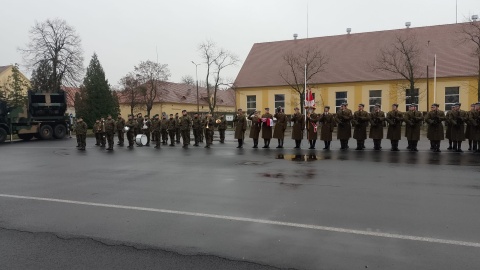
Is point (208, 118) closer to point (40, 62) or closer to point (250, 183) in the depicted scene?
point (250, 183)

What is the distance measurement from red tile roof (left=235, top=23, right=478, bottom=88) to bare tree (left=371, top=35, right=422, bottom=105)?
877mm

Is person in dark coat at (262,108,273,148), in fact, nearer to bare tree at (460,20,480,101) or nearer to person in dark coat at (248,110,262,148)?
person in dark coat at (248,110,262,148)

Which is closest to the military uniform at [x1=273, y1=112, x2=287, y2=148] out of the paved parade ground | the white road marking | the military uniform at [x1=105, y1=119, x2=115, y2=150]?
the paved parade ground

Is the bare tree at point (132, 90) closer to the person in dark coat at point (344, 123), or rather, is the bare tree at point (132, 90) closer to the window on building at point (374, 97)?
the window on building at point (374, 97)

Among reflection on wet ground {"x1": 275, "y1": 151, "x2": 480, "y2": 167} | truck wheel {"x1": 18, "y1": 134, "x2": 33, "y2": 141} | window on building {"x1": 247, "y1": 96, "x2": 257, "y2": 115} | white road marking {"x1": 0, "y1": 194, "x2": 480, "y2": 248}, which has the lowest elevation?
white road marking {"x1": 0, "y1": 194, "x2": 480, "y2": 248}

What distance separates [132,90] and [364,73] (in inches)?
1368

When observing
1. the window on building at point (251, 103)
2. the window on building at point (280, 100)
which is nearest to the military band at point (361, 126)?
the window on building at point (280, 100)

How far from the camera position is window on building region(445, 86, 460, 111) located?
4274 cm

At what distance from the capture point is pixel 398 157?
13.5 meters

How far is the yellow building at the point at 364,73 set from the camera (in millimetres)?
42812

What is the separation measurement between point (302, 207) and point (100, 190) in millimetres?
4511

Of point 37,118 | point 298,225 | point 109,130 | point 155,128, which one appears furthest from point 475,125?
point 37,118

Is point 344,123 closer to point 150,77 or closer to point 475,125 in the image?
point 475,125

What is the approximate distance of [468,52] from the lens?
42.7 meters
